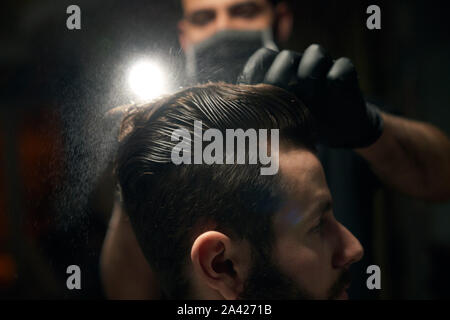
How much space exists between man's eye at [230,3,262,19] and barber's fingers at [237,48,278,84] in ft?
0.36

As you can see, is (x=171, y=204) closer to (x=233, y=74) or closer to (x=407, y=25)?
(x=233, y=74)

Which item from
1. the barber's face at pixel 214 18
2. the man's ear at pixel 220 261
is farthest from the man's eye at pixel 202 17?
the man's ear at pixel 220 261

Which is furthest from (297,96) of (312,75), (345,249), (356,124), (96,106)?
(96,106)

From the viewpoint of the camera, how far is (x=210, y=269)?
87 centimetres

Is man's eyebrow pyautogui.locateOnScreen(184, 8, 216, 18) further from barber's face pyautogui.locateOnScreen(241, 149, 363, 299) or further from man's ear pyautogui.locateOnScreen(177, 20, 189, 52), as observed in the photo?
barber's face pyautogui.locateOnScreen(241, 149, 363, 299)

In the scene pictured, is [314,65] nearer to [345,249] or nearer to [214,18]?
[214,18]

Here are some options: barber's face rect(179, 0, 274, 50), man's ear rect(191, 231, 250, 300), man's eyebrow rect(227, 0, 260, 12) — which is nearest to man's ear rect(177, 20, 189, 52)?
barber's face rect(179, 0, 274, 50)

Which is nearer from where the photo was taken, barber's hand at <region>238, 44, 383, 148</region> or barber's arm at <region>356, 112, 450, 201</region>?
barber's hand at <region>238, 44, 383, 148</region>

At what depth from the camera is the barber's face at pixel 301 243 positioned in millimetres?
878

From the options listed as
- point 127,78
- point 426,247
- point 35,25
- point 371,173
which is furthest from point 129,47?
point 426,247

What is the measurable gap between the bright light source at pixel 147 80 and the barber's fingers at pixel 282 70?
0.85 ft

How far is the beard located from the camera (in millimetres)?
877

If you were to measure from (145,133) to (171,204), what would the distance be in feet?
0.57

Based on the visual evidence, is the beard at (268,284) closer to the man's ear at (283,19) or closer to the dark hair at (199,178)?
the dark hair at (199,178)
